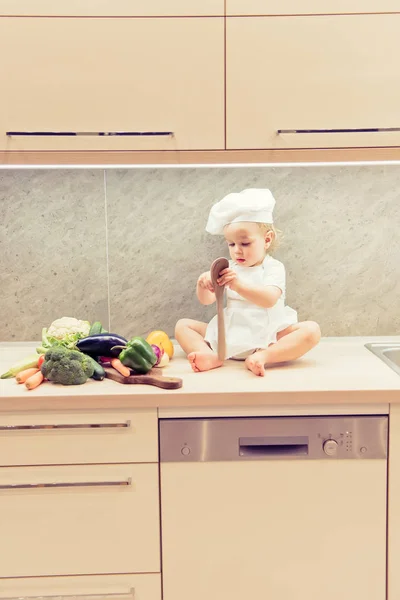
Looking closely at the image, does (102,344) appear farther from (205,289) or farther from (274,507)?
(274,507)

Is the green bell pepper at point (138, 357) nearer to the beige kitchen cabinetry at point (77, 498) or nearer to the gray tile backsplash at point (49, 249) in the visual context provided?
the beige kitchen cabinetry at point (77, 498)

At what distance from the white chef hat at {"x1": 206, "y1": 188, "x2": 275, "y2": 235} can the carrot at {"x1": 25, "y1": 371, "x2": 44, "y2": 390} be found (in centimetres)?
69

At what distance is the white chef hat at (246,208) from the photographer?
1988 millimetres

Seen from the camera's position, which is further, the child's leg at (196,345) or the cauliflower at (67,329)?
the cauliflower at (67,329)

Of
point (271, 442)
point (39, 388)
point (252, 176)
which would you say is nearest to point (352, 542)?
point (271, 442)

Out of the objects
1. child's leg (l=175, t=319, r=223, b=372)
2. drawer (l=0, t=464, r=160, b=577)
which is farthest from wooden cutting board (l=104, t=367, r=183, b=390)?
drawer (l=0, t=464, r=160, b=577)

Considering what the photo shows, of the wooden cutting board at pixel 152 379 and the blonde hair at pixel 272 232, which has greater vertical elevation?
the blonde hair at pixel 272 232

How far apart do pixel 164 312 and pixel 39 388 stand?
65 centimetres

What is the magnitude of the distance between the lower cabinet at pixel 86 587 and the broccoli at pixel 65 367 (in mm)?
520

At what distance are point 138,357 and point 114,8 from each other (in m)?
0.96

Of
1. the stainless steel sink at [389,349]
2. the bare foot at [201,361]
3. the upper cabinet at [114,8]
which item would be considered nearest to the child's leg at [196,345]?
the bare foot at [201,361]

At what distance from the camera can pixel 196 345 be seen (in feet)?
6.79

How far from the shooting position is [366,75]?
1.88 m

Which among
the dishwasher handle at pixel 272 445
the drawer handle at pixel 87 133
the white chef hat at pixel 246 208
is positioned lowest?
the dishwasher handle at pixel 272 445
